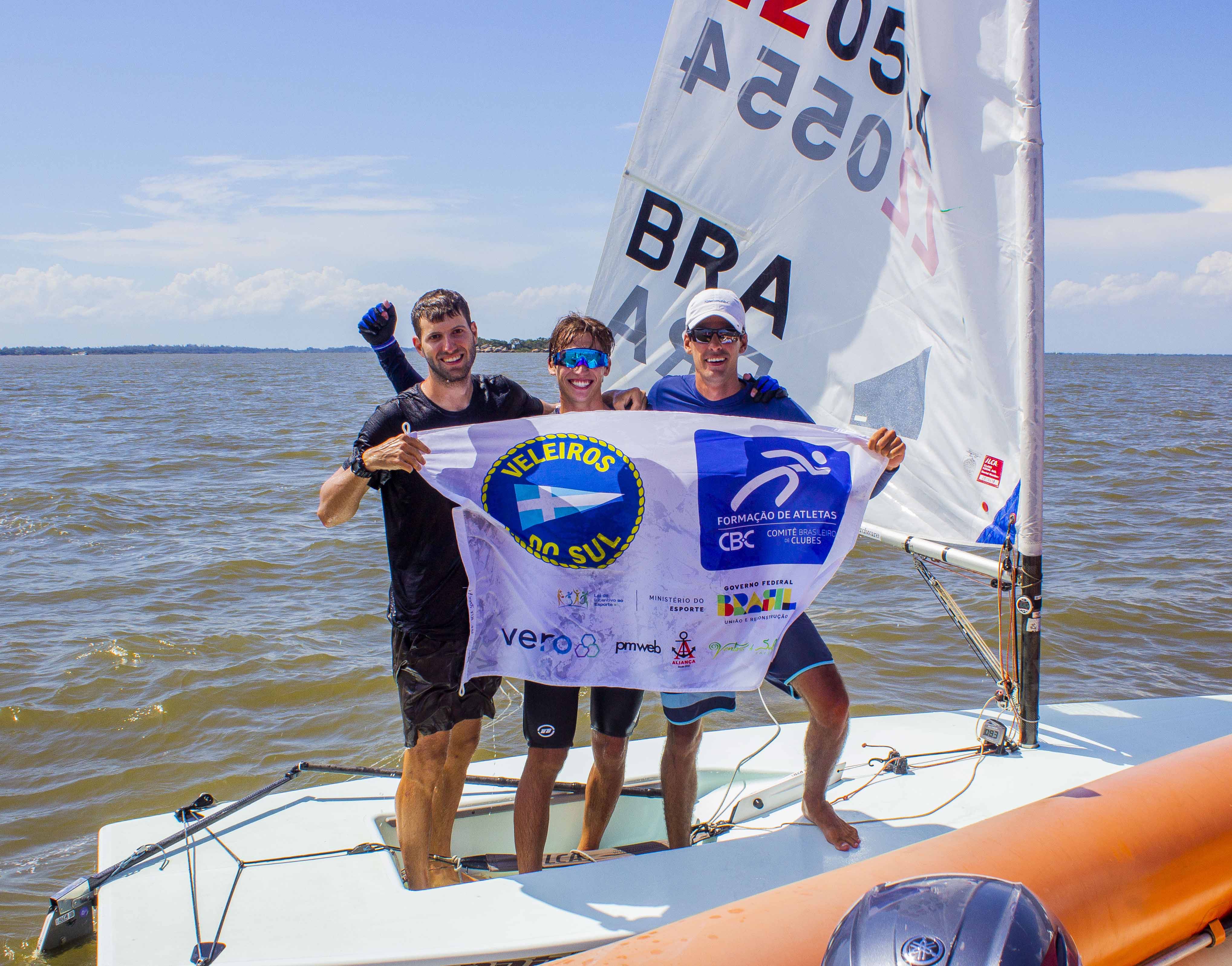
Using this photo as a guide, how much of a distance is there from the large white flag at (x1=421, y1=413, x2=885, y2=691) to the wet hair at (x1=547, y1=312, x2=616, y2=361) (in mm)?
279

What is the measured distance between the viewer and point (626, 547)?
2697mm

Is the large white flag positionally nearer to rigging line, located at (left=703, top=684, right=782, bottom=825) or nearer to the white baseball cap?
the white baseball cap

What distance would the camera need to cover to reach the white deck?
7.55 feet

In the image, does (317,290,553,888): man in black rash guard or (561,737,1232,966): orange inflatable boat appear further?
(317,290,553,888): man in black rash guard

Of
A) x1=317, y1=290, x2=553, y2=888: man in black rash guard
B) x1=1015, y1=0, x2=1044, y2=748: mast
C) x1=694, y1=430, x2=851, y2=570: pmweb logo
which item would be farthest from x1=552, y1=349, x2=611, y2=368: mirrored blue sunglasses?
x1=1015, y1=0, x2=1044, y2=748: mast

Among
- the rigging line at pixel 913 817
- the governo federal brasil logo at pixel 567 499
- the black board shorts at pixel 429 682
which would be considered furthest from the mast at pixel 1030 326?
the black board shorts at pixel 429 682

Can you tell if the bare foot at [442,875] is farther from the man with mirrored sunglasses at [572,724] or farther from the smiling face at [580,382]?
the smiling face at [580,382]

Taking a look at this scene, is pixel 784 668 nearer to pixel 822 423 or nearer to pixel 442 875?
pixel 442 875

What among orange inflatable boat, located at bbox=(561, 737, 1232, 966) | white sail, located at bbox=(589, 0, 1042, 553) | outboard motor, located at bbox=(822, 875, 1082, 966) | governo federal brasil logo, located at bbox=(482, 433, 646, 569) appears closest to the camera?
outboard motor, located at bbox=(822, 875, 1082, 966)

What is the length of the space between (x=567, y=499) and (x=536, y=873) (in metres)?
1.12

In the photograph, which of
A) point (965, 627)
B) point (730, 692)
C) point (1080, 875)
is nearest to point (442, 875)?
point (730, 692)

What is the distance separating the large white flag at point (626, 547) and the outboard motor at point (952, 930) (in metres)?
1.23

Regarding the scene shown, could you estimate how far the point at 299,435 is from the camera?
19.1m

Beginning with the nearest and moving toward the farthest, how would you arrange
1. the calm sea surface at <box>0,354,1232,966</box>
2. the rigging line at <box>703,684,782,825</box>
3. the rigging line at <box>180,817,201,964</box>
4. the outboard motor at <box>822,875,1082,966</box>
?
the outboard motor at <box>822,875,1082,966</box> → the rigging line at <box>180,817,201,964</box> → the rigging line at <box>703,684,782,825</box> → the calm sea surface at <box>0,354,1232,966</box>
